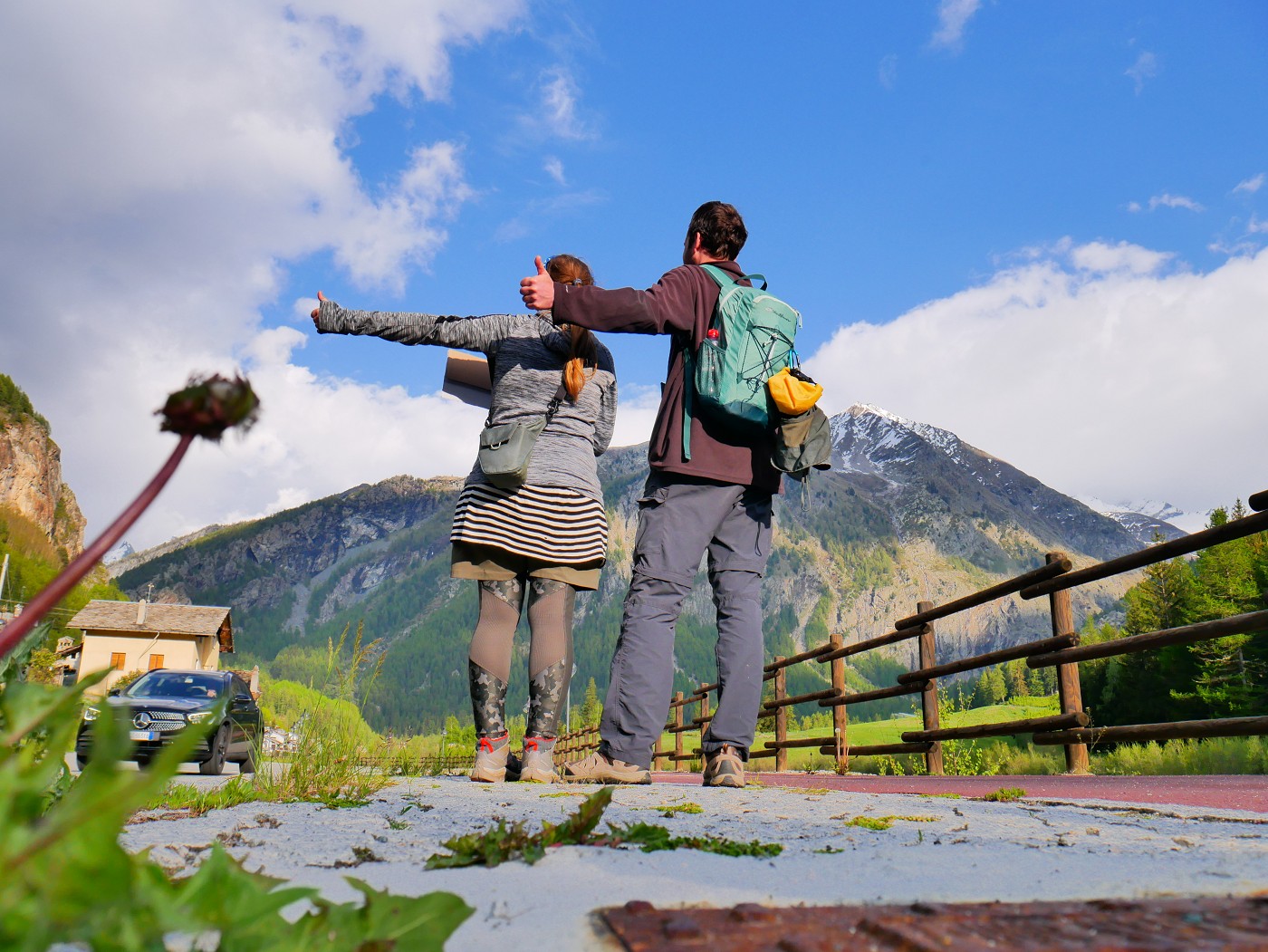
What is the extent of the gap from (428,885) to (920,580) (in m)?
210

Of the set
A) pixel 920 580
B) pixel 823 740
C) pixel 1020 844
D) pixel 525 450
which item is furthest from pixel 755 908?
pixel 920 580

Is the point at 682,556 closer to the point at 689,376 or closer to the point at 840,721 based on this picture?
the point at 689,376

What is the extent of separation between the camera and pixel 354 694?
3.12 meters

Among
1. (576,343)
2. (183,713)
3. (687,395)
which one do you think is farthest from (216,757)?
(687,395)

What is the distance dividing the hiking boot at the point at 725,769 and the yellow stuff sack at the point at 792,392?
1.35 m

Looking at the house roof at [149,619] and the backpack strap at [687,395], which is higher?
the house roof at [149,619]

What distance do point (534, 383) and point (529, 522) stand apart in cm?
66

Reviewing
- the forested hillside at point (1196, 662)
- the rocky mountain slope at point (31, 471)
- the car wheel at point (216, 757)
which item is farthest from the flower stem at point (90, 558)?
the rocky mountain slope at point (31, 471)

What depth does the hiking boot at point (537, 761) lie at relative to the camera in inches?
141

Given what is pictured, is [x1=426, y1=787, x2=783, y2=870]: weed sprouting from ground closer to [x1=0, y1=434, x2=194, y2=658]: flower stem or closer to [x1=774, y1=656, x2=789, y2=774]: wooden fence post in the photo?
[x1=0, y1=434, x2=194, y2=658]: flower stem

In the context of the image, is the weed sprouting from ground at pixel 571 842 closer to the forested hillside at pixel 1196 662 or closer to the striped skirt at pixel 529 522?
the striped skirt at pixel 529 522

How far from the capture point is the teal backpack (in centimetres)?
340

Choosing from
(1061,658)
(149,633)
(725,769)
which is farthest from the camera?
(149,633)

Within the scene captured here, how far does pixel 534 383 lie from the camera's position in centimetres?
398
